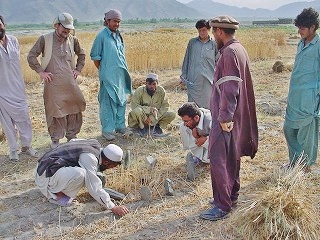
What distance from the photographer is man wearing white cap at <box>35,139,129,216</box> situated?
3805 mm

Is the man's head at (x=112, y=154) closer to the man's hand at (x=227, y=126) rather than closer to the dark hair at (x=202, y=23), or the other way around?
the man's hand at (x=227, y=126)

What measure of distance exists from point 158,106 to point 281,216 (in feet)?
10.7

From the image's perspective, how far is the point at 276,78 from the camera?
11.1m

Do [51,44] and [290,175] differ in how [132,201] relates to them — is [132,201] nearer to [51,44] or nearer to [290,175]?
[290,175]

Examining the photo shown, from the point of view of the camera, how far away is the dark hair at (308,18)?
4.22 meters

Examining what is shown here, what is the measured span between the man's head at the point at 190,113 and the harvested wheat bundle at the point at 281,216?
4.15 ft

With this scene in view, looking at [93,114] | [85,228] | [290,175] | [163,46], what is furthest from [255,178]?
[163,46]

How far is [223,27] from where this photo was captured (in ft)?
11.2

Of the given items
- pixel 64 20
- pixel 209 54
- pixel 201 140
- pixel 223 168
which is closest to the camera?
pixel 223 168

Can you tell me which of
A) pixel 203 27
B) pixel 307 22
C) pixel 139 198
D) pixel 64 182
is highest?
pixel 307 22

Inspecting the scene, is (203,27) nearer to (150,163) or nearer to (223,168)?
(150,163)

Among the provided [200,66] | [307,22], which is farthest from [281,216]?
[200,66]

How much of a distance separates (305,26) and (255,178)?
173 centimetres

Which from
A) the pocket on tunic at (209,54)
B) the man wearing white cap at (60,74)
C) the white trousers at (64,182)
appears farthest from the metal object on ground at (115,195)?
the pocket on tunic at (209,54)
